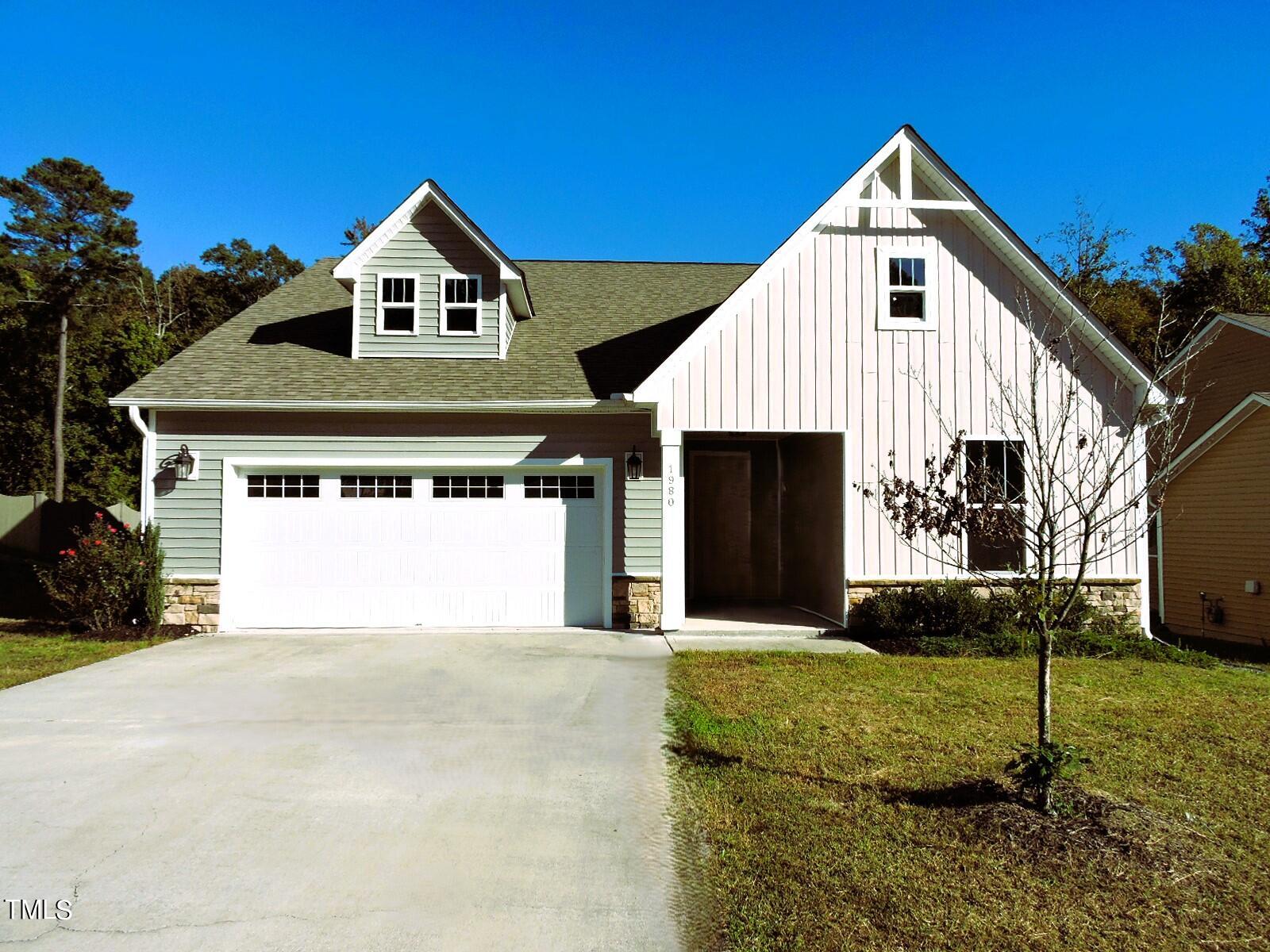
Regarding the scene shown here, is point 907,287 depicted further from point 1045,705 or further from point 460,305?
point 1045,705

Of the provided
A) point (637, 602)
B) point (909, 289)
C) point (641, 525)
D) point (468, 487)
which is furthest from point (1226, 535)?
point (468, 487)

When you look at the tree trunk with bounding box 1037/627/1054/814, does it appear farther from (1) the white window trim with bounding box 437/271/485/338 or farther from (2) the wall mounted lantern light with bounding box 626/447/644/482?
(1) the white window trim with bounding box 437/271/485/338

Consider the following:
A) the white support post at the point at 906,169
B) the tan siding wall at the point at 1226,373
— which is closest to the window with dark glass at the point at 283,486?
the white support post at the point at 906,169

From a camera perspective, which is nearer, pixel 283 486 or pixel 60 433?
pixel 283 486

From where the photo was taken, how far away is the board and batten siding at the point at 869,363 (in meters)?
10.8

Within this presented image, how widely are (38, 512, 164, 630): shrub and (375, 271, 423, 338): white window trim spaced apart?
4504 millimetres

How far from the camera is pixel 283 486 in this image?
11711 mm

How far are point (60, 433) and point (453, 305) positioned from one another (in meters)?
20.8

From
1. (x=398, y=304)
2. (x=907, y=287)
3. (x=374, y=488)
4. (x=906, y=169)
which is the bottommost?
(x=374, y=488)

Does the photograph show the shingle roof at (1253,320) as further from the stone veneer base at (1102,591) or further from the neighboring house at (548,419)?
the stone veneer base at (1102,591)

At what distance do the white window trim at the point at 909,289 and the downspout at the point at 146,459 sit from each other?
10690 millimetres

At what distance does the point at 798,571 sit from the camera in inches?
545

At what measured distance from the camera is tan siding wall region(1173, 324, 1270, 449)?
640 inches

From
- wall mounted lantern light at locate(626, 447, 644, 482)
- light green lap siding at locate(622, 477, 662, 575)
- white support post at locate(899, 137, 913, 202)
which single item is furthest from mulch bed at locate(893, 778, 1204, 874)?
white support post at locate(899, 137, 913, 202)
